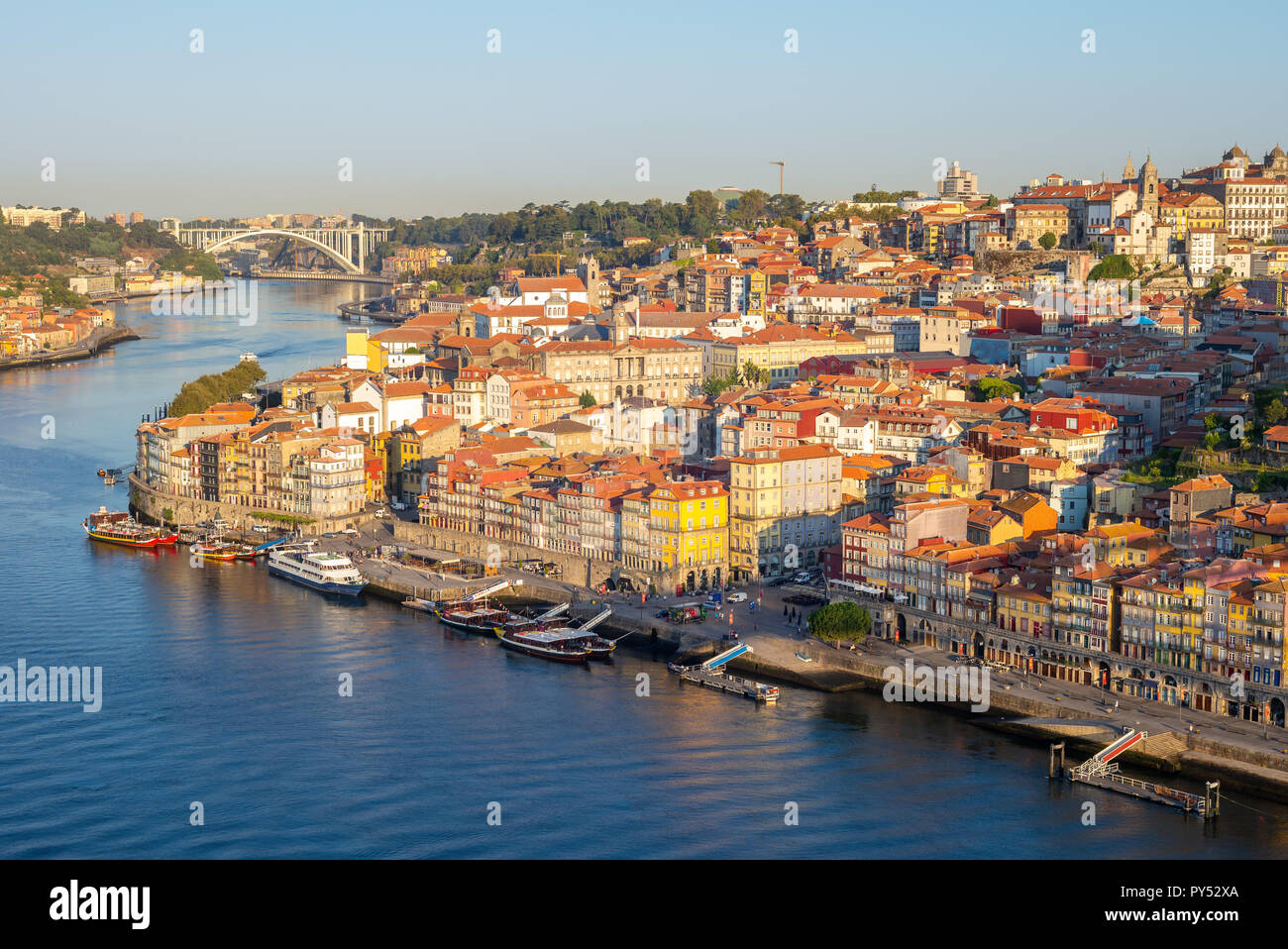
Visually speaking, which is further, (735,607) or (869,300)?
(869,300)

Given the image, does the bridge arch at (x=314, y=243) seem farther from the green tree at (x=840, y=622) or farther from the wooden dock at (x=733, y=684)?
the wooden dock at (x=733, y=684)

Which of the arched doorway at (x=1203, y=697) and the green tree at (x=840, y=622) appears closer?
the arched doorway at (x=1203, y=697)

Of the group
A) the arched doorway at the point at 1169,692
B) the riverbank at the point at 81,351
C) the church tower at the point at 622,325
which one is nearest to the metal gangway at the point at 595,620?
the arched doorway at the point at 1169,692

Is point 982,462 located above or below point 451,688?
above

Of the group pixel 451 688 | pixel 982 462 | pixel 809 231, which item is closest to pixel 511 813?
pixel 451 688

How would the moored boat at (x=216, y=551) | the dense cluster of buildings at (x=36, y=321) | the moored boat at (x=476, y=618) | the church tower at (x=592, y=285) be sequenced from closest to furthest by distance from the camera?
1. the moored boat at (x=476, y=618)
2. the moored boat at (x=216, y=551)
3. the church tower at (x=592, y=285)
4. the dense cluster of buildings at (x=36, y=321)

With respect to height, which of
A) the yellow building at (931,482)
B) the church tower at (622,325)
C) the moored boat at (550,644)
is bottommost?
the moored boat at (550,644)

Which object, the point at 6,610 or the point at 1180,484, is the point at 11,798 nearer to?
the point at 6,610

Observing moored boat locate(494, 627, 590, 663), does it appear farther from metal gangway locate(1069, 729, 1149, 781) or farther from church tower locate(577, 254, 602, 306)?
church tower locate(577, 254, 602, 306)
